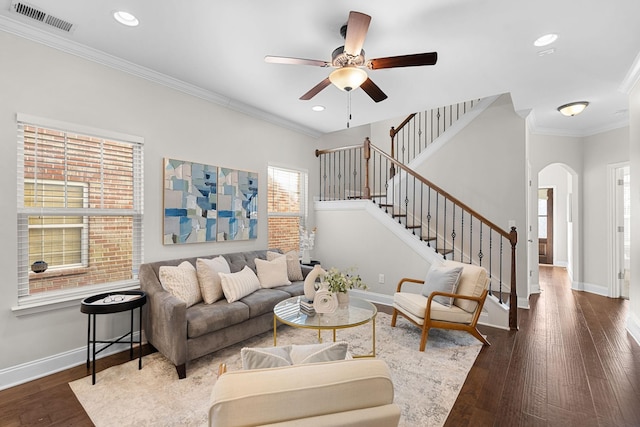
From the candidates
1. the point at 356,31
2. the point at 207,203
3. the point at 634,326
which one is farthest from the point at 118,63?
the point at 634,326

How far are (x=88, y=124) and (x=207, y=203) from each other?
1424mm

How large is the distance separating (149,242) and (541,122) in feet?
20.0

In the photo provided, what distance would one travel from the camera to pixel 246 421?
919mm

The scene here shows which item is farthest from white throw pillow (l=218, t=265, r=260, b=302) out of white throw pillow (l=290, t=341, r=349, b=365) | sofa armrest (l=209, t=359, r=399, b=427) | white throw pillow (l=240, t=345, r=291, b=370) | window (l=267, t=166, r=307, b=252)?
sofa armrest (l=209, t=359, r=399, b=427)

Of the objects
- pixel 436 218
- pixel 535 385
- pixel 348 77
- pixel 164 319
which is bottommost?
pixel 535 385

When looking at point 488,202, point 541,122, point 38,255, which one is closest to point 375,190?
point 488,202

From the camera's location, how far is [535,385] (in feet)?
8.11

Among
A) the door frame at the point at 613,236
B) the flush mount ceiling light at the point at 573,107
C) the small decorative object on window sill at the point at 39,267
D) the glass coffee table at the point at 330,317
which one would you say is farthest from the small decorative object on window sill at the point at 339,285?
the door frame at the point at 613,236

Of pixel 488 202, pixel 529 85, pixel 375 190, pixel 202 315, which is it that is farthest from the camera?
pixel 375 190

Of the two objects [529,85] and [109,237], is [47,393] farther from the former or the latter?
[529,85]

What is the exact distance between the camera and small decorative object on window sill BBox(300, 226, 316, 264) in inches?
202

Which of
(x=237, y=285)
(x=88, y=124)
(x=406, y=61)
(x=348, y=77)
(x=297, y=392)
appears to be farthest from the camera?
(x=237, y=285)

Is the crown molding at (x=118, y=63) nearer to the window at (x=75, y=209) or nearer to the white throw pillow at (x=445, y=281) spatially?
the window at (x=75, y=209)

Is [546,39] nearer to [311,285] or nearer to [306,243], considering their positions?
[311,285]
